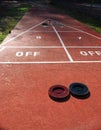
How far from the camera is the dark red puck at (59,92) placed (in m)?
8.48

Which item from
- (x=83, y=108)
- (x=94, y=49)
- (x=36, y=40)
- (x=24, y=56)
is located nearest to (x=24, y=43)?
(x=36, y=40)

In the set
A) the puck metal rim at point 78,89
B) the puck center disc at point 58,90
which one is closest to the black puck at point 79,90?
the puck metal rim at point 78,89

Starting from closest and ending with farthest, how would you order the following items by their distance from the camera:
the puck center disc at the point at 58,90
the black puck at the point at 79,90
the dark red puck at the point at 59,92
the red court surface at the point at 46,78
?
the red court surface at the point at 46,78
the dark red puck at the point at 59,92
the black puck at the point at 79,90
the puck center disc at the point at 58,90

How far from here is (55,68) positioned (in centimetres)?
1138

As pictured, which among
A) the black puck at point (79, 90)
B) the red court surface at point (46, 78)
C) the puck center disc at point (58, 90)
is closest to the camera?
the red court surface at point (46, 78)

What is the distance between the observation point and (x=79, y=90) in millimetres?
9141

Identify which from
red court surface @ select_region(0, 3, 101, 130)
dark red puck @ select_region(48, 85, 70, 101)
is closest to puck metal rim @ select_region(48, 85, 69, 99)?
dark red puck @ select_region(48, 85, 70, 101)

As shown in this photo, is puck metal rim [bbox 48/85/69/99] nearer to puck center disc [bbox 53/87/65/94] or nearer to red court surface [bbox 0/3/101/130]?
puck center disc [bbox 53/87/65/94]

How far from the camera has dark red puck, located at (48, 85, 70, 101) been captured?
8484 mm

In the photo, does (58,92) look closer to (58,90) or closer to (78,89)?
(58,90)

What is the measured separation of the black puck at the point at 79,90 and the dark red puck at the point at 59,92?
28 centimetres

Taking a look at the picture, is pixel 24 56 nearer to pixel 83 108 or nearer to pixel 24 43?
pixel 24 43

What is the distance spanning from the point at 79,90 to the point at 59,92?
96 cm

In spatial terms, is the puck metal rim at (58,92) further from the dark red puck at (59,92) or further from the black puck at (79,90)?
the black puck at (79,90)
